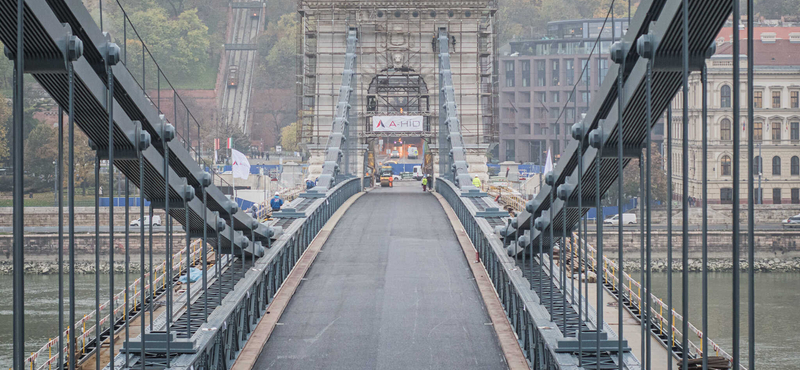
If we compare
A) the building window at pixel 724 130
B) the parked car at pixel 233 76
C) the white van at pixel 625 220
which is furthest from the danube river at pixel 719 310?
A: the parked car at pixel 233 76

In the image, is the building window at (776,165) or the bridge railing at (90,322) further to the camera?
the building window at (776,165)

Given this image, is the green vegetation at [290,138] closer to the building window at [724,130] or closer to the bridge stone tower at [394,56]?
the bridge stone tower at [394,56]

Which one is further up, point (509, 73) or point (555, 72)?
point (509, 73)

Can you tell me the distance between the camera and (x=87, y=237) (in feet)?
237

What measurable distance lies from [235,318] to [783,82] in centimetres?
7622

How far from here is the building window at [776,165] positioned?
86875mm

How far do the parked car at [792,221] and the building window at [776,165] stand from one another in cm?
1044

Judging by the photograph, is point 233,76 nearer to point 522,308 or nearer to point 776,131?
point 776,131

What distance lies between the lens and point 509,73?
140000 millimetres

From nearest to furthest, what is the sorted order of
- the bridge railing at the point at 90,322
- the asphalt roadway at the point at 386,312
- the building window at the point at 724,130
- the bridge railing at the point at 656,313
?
the asphalt roadway at the point at 386,312 < the bridge railing at the point at 656,313 < the bridge railing at the point at 90,322 < the building window at the point at 724,130

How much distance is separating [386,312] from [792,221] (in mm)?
60858

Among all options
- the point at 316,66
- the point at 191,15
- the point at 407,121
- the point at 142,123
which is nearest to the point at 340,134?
the point at 407,121

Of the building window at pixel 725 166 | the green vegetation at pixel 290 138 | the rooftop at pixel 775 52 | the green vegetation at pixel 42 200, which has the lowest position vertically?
the green vegetation at pixel 42 200

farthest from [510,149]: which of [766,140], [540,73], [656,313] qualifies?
[656,313]
